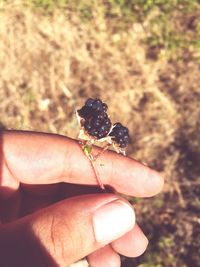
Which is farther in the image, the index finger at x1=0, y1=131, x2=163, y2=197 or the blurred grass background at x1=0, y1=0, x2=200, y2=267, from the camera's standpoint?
the blurred grass background at x1=0, y1=0, x2=200, y2=267

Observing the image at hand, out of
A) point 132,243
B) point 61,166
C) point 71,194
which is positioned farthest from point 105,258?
point 61,166

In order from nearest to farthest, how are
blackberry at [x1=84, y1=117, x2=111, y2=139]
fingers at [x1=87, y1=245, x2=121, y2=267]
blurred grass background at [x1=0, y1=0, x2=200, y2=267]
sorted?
blackberry at [x1=84, y1=117, x2=111, y2=139]
fingers at [x1=87, y1=245, x2=121, y2=267]
blurred grass background at [x1=0, y1=0, x2=200, y2=267]

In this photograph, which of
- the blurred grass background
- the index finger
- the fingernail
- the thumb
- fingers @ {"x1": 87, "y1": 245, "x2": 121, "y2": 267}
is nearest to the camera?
the thumb

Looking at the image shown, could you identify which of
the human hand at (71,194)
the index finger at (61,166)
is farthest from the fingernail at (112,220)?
the index finger at (61,166)

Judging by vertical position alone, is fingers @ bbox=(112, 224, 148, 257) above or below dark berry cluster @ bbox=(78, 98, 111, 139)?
below

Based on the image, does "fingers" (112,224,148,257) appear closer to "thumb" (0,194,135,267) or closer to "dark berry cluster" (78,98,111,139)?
"thumb" (0,194,135,267)

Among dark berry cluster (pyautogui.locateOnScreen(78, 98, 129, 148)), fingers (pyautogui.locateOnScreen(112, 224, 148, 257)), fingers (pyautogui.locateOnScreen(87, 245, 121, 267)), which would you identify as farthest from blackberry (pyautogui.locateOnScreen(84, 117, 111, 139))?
fingers (pyautogui.locateOnScreen(87, 245, 121, 267))

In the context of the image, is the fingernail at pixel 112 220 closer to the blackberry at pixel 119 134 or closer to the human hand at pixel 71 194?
the human hand at pixel 71 194
